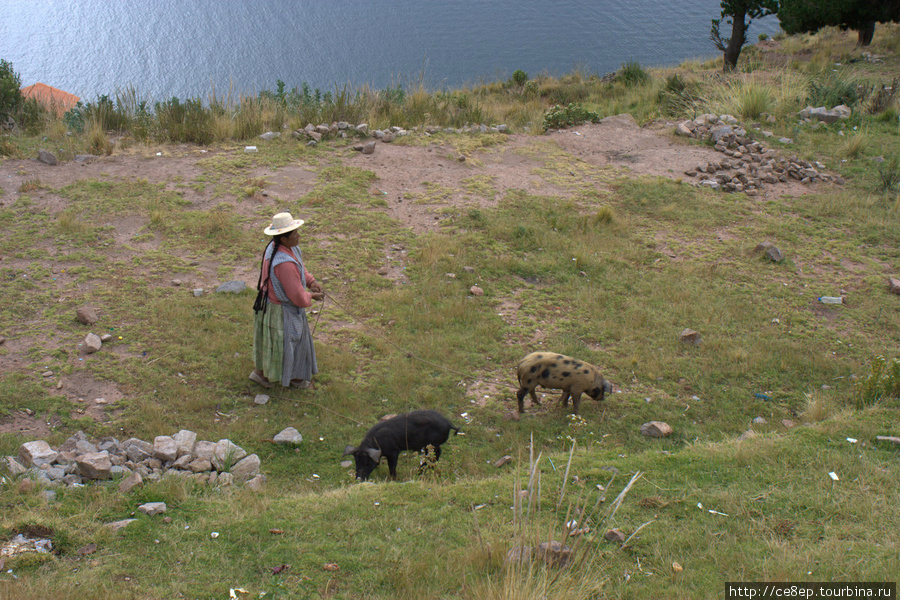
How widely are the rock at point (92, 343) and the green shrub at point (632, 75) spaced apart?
15.8 meters

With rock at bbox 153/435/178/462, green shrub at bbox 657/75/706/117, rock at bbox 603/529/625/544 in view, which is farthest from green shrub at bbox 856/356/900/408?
green shrub at bbox 657/75/706/117

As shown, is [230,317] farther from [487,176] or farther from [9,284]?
[487,176]

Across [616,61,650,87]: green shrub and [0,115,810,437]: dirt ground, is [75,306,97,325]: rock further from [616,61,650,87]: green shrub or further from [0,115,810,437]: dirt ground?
[616,61,650,87]: green shrub

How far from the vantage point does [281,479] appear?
5.15 m

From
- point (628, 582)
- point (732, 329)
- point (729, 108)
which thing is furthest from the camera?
point (729, 108)

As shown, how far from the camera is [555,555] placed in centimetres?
346

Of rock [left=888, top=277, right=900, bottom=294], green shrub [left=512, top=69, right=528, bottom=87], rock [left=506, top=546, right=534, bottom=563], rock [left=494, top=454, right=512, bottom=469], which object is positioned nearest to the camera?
rock [left=506, top=546, right=534, bottom=563]

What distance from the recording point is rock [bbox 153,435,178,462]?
507 centimetres

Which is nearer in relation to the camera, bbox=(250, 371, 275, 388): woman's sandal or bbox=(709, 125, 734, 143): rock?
→ bbox=(250, 371, 275, 388): woman's sandal

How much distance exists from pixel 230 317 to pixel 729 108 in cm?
1150

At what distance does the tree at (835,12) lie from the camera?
17984 mm

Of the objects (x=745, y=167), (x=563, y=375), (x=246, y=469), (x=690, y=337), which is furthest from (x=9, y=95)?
(x=745, y=167)

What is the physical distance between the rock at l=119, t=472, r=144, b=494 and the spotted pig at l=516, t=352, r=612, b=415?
3.24 meters

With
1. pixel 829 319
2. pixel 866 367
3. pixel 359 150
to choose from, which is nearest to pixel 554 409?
pixel 866 367
